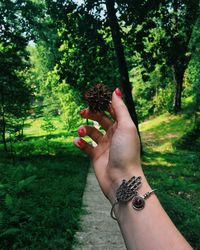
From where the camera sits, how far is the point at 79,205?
387 inches

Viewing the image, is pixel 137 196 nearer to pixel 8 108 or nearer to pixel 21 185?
pixel 21 185

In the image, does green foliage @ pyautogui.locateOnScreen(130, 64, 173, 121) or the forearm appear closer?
the forearm

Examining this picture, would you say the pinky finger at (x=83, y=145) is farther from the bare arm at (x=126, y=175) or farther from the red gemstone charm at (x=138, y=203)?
the red gemstone charm at (x=138, y=203)

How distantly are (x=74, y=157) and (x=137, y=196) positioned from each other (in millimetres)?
16846

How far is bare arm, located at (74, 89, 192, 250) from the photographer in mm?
2248

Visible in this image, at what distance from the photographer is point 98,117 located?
10.1 feet

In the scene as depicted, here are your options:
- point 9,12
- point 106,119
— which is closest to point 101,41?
point 9,12

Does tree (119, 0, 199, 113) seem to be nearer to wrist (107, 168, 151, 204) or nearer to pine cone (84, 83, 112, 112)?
pine cone (84, 83, 112, 112)

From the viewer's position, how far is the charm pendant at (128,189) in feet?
8.53

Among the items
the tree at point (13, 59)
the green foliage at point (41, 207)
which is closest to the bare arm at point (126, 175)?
the green foliage at point (41, 207)

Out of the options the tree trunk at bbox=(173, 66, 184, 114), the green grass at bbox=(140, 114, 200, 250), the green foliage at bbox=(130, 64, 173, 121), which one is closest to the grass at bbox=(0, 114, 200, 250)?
the green grass at bbox=(140, 114, 200, 250)

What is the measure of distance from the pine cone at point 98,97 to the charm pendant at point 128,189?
2.13ft

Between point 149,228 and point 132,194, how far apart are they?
33 centimetres

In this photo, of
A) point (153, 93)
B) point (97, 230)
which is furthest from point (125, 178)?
point (153, 93)
